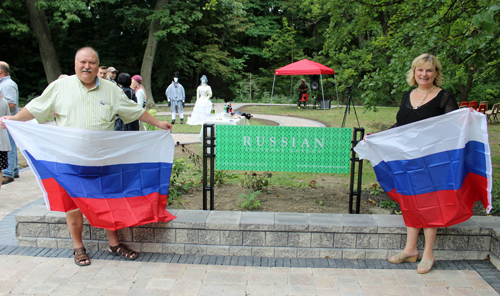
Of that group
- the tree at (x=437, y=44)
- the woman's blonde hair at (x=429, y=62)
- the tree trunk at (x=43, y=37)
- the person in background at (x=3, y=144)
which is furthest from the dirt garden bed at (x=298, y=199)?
the tree trunk at (x=43, y=37)

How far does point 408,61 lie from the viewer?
5.04 m

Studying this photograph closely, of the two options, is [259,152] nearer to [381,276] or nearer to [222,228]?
[222,228]

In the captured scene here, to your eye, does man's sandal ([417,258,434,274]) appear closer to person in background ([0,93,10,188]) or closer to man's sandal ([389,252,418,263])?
man's sandal ([389,252,418,263])

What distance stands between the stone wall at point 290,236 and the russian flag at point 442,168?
0.33m

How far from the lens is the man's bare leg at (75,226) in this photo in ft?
11.3

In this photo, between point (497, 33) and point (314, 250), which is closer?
point (314, 250)

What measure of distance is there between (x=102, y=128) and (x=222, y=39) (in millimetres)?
26958

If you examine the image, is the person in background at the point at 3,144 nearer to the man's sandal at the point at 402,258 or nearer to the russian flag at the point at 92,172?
the russian flag at the point at 92,172

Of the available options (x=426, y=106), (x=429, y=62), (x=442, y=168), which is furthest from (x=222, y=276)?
(x=429, y=62)

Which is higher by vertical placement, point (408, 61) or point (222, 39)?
point (222, 39)

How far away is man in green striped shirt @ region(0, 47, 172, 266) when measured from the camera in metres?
3.26

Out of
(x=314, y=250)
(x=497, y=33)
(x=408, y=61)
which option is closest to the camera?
(x=314, y=250)

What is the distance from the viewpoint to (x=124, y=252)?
3529 mm

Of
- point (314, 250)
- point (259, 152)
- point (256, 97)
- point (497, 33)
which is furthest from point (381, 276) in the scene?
point (256, 97)
